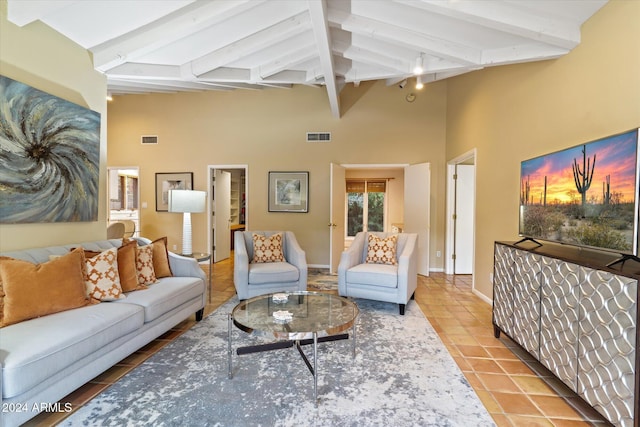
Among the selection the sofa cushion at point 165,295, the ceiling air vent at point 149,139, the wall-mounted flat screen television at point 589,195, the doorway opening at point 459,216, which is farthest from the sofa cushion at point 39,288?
the doorway opening at point 459,216

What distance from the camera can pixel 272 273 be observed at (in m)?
3.41

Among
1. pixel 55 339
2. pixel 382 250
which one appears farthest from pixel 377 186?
pixel 55 339

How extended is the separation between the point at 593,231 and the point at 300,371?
2158mm

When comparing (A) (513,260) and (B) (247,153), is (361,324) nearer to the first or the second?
(A) (513,260)

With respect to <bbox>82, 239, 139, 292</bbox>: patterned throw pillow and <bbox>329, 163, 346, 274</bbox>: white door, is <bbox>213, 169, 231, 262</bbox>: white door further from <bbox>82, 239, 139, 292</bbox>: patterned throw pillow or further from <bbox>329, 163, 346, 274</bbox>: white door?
<bbox>82, 239, 139, 292</bbox>: patterned throw pillow

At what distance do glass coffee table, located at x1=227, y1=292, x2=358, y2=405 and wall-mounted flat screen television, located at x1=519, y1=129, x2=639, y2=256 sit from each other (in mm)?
1649

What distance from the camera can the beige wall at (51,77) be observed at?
7.32 feet

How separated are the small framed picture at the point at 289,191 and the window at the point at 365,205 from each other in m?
3.10

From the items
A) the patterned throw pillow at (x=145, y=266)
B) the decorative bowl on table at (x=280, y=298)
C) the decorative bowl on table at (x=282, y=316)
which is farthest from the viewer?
the patterned throw pillow at (x=145, y=266)

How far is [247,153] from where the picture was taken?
5.78 meters

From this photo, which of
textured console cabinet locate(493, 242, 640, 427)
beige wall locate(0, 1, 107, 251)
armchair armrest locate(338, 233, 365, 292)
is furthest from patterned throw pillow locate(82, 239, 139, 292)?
textured console cabinet locate(493, 242, 640, 427)

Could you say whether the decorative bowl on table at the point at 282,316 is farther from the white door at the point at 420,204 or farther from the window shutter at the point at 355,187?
the window shutter at the point at 355,187

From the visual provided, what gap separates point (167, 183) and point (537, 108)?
594cm

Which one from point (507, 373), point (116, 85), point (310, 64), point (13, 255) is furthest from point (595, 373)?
point (116, 85)
